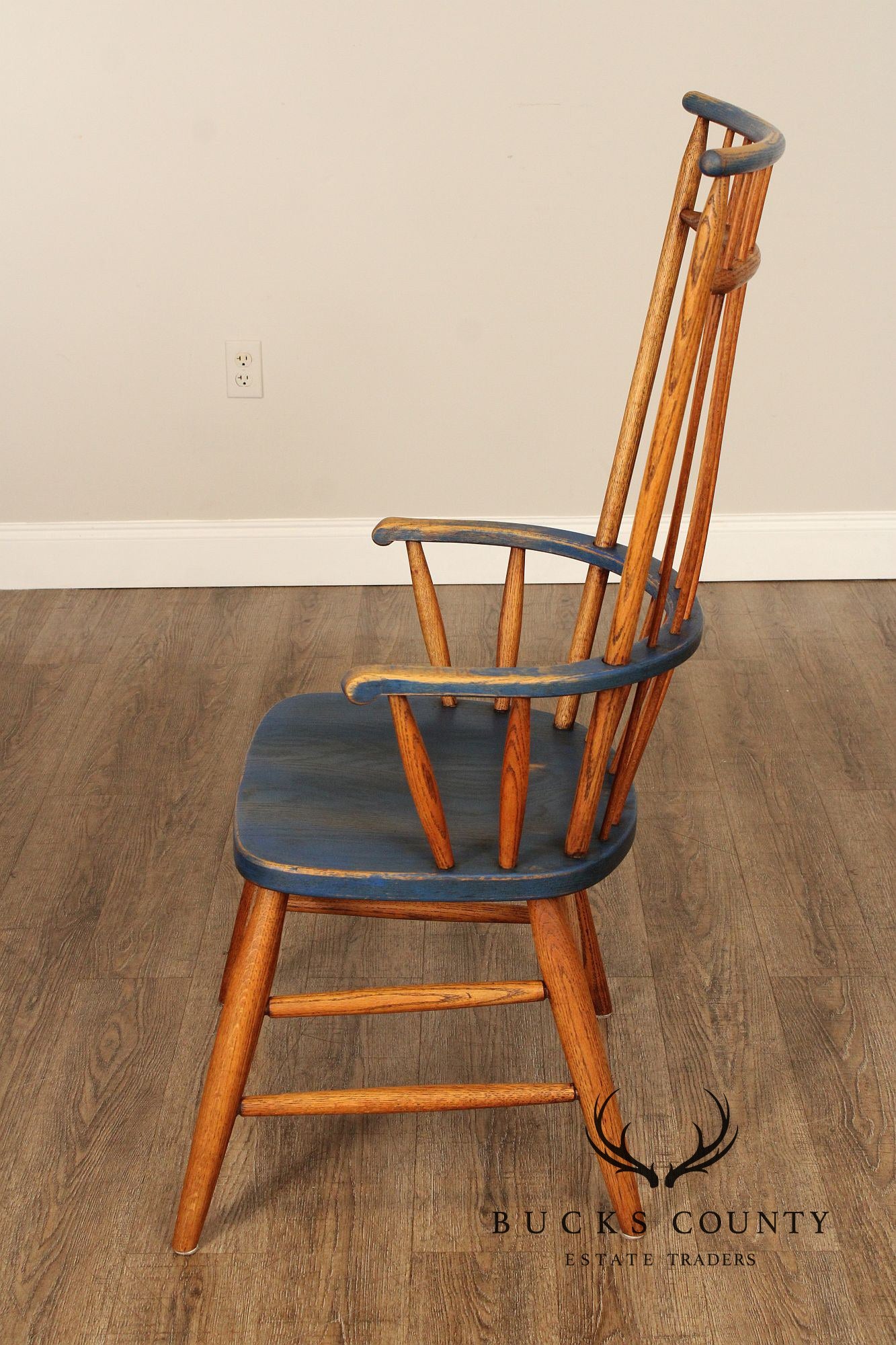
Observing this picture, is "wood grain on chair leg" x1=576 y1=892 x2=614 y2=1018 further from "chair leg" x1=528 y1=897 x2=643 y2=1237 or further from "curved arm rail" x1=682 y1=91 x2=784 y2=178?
"curved arm rail" x1=682 y1=91 x2=784 y2=178

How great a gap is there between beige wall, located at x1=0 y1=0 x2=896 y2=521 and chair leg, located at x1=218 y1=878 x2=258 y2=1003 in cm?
130

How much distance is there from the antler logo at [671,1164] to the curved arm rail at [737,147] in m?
0.82

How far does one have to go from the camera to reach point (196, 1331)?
1.13 m

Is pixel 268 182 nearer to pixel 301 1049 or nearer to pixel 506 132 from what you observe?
pixel 506 132

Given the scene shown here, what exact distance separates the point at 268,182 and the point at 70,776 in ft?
3.78

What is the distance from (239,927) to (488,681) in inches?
20.9

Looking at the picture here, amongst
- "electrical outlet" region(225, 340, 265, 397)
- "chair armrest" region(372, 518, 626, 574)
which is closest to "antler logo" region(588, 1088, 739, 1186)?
"chair armrest" region(372, 518, 626, 574)

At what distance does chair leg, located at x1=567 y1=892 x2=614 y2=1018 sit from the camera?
55.1 inches

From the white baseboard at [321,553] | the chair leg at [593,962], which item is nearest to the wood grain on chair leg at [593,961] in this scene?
the chair leg at [593,962]

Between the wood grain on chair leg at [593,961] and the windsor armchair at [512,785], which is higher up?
the windsor armchair at [512,785]

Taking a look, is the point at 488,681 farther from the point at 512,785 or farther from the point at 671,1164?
the point at 671,1164

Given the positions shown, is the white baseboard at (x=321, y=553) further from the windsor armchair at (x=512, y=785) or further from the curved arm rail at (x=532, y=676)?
the curved arm rail at (x=532, y=676)

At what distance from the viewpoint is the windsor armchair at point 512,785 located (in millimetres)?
1027

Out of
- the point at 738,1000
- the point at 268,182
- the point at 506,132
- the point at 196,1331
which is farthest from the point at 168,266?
the point at 196,1331
